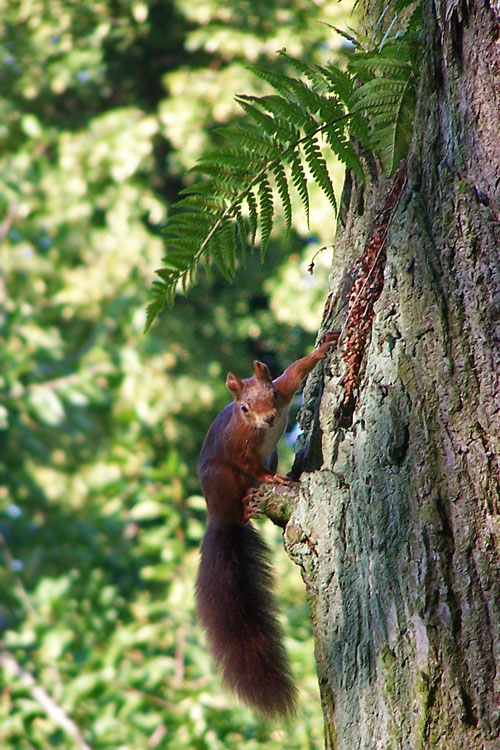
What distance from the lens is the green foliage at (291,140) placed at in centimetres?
128

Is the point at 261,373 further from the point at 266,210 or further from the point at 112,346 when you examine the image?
the point at 112,346

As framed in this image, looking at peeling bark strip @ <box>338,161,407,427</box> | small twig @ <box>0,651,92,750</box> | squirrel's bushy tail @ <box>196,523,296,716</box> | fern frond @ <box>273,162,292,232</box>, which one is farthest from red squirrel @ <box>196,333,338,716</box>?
small twig @ <box>0,651,92,750</box>

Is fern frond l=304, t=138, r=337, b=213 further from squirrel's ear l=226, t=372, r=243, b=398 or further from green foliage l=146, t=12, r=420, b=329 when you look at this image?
squirrel's ear l=226, t=372, r=243, b=398

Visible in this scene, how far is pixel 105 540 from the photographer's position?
6105 mm

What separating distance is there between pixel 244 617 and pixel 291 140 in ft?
2.77

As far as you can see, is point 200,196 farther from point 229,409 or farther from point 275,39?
point 275,39

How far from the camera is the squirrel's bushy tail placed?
1486 millimetres

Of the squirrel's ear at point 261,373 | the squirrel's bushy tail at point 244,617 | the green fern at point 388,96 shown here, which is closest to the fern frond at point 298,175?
the green fern at point 388,96

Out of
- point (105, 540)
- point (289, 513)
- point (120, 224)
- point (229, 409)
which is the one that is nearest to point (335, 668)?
point (289, 513)

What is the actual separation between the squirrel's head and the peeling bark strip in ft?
2.32

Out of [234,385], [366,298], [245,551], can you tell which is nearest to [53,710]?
[234,385]

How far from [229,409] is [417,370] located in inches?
47.6

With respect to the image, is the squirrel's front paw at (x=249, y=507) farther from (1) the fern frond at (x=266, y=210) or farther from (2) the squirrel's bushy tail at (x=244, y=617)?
(1) the fern frond at (x=266, y=210)

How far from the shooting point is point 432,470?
3.50 ft
